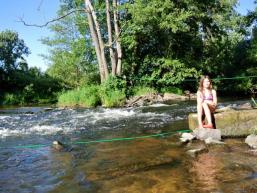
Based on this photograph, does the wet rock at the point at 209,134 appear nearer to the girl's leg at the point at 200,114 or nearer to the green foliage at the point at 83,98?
the girl's leg at the point at 200,114

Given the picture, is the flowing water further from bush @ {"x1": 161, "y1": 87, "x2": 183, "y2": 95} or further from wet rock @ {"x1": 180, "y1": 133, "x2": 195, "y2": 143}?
bush @ {"x1": 161, "y1": 87, "x2": 183, "y2": 95}

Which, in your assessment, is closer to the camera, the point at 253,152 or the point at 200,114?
the point at 253,152

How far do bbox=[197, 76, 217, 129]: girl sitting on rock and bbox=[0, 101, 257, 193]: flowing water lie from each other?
641 millimetres

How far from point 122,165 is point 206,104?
304cm

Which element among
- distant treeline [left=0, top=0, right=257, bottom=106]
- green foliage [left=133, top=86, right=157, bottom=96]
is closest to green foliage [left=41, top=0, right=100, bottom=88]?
distant treeline [left=0, top=0, right=257, bottom=106]

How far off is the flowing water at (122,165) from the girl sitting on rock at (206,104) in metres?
0.64

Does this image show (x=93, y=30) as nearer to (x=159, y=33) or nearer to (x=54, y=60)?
(x=159, y=33)

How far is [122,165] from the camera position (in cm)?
745

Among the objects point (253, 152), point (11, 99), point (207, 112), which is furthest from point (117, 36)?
point (253, 152)

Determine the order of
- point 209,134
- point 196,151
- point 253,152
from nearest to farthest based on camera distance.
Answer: point 253,152, point 196,151, point 209,134

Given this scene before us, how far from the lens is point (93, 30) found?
25.5 m

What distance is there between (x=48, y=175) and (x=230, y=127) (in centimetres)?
461

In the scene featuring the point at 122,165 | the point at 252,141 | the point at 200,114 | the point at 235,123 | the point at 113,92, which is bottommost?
the point at 122,165

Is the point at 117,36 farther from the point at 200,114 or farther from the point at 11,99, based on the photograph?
the point at 200,114
